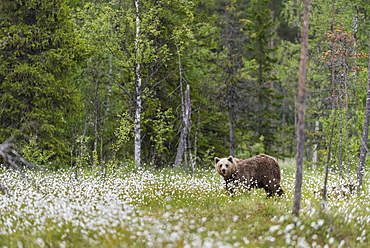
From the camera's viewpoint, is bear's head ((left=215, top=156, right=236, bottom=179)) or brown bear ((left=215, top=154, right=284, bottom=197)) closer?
bear's head ((left=215, top=156, right=236, bottom=179))

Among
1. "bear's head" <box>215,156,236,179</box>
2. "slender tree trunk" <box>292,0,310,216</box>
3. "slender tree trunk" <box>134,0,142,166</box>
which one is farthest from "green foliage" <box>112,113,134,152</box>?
"slender tree trunk" <box>292,0,310,216</box>

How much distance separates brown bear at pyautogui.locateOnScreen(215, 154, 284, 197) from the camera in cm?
1134

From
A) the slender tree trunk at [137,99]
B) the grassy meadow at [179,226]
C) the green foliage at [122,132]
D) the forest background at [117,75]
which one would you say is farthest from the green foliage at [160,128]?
the grassy meadow at [179,226]

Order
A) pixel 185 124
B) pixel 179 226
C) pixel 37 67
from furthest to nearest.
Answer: pixel 185 124
pixel 37 67
pixel 179 226

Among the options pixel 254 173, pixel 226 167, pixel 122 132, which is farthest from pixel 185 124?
pixel 226 167

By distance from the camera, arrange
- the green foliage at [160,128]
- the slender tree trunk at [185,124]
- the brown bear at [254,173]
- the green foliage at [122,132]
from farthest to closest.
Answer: the slender tree trunk at [185,124], the green foliage at [160,128], the green foliage at [122,132], the brown bear at [254,173]

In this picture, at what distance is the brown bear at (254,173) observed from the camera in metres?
11.3

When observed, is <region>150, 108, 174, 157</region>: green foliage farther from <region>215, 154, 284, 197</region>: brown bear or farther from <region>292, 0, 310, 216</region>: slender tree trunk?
<region>292, 0, 310, 216</region>: slender tree trunk

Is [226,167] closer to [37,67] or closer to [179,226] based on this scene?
[179,226]

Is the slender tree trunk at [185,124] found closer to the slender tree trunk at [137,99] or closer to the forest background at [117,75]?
the forest background at [117,75]

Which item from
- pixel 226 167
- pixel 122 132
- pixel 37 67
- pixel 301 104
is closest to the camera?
pixel 301 104

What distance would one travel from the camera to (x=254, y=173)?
37.9ft

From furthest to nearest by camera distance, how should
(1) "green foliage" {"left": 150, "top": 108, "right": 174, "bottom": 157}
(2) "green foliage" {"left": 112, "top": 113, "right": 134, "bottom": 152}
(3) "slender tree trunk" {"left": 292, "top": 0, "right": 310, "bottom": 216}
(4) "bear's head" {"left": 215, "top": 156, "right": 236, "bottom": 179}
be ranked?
(1) "green foliage" {"left": 150, "top": 108, "right": 174, "bottom": 157}
(2) "green foliage" {"left": 112, "top": 113, "right": 134, "bottom": 152}
(4) "bear's head" {"left": 215, "top": 156, "right": 236, "bottom": 179}
(3) "slender tree trunk" {"left": 292, "top": 0, "right": 310, "bottom": 216}

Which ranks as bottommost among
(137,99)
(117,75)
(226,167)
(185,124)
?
(226,167)
